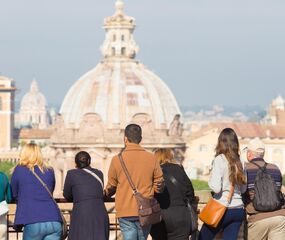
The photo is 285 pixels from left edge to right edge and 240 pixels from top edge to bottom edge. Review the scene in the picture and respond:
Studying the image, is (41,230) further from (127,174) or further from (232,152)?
(232,152)

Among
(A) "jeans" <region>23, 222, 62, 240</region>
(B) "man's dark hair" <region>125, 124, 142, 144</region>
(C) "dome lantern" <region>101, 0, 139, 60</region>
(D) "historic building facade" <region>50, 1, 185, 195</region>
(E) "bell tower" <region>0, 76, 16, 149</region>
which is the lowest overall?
(A) "jeans" <region>23, 222, 62, 240</region>

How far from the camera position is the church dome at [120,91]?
66.4 m

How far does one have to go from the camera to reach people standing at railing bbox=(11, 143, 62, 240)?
59.6ft

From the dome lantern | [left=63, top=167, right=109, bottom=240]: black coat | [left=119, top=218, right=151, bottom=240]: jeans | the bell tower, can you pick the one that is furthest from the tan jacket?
the bell tower

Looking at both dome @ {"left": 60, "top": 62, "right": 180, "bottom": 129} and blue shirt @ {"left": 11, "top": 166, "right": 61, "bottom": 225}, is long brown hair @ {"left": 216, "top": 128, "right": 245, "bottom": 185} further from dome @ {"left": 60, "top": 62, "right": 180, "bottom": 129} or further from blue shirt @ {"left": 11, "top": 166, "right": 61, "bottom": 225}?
dome @ {"left": 60, "top": 62, "right": 180, "bottom": 129}

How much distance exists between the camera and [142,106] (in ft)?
218

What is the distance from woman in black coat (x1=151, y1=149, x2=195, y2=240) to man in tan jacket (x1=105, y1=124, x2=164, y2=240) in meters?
0.41

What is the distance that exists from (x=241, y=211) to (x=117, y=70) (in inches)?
1927

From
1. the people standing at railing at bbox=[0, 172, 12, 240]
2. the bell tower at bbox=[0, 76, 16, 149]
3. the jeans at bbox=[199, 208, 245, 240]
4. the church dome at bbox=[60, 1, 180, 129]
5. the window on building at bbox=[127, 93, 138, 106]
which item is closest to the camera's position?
the people standing at railing at bbox=[0, 172, 12, 240]

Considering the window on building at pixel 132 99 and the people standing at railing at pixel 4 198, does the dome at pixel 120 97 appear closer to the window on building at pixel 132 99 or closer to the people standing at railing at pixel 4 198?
the window on building at pixel 132 99

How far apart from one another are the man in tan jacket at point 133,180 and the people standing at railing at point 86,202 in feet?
0.70

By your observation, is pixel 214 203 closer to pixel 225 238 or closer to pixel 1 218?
pixel 225 238

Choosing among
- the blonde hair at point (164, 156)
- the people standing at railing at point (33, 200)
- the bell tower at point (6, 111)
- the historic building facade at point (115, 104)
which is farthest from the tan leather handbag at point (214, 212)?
the bell tower at point (6, 111)

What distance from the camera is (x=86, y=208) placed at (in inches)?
727
